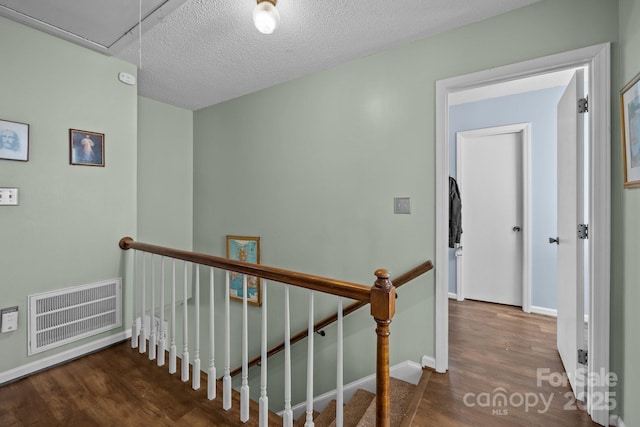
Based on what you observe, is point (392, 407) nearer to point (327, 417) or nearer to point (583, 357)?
point (327, 417)

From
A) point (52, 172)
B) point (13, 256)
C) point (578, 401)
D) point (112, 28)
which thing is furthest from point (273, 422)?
point (112, 28)

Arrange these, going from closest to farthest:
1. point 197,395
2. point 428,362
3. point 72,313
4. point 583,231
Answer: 1. point 583,231
2. point 197,395
3. point 428,362
4. point 72,313

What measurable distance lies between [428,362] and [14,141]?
3158 mm

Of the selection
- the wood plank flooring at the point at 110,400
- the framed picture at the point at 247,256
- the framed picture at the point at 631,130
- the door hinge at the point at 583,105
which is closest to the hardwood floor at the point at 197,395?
the wood plank flooring at the point at 110,400

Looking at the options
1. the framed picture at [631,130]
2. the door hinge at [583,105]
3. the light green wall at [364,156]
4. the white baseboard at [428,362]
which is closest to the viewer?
the framed picture at [631,130]

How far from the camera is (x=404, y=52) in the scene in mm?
2137

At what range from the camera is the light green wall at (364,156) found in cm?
179

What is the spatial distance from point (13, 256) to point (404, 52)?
120 inches

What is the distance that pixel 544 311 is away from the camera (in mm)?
3053

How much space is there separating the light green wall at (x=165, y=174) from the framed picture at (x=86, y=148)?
0.83m

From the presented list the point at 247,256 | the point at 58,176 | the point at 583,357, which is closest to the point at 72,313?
the point at 58,176

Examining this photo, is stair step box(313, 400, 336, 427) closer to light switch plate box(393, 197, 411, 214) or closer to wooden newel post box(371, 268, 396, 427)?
wooden newel post box(371, 268, 396, 427)

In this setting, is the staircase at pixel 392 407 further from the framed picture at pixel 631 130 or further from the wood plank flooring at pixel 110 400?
the framed picture at pixel 631 130

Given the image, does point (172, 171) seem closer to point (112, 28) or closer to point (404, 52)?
point (112, 28)
